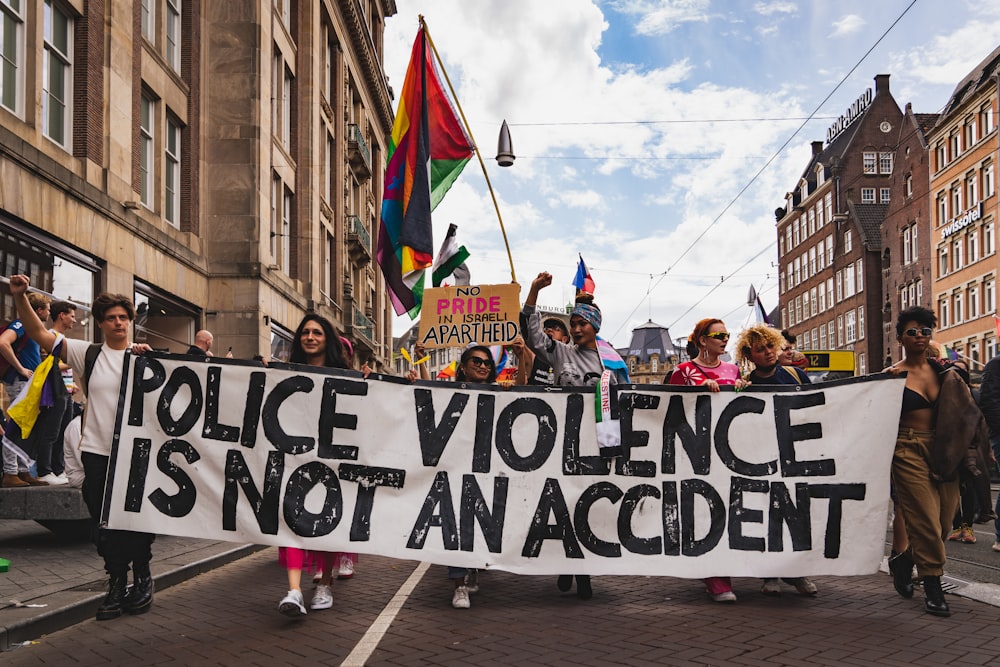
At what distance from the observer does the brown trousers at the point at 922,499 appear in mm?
6198

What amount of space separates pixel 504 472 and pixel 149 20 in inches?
663

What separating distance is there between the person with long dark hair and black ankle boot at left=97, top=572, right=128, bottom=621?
3.21 ft

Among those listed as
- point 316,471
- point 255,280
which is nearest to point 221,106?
point 255,280

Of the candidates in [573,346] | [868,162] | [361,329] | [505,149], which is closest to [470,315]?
[573,346]

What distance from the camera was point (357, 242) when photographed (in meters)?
41.1

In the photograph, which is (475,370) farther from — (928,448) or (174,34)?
(174,34)

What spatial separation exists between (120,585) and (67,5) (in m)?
12.3

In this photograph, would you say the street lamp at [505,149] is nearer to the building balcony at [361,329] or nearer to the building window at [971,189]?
the building balcony at [361,329]

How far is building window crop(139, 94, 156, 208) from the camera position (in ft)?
64.6

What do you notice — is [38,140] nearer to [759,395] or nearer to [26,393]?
[26,393]

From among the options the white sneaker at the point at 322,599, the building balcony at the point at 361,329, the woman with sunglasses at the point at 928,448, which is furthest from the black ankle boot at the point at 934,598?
the building balcony at the point at 361,329

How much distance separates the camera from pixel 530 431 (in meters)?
6.88

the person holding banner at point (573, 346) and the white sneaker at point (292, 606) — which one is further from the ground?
the person holding banner at point (573, 346)

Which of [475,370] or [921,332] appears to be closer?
[921,332]
